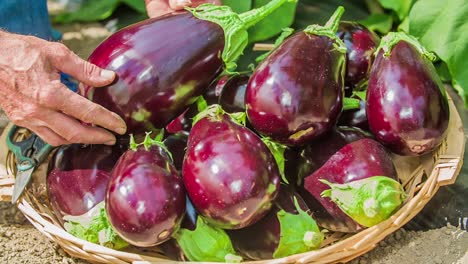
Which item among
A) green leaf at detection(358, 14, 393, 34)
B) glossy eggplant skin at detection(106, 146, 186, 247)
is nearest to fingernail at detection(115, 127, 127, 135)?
glossy eggplant skin at detection(106, 146, 186, 247)

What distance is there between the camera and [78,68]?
123cm

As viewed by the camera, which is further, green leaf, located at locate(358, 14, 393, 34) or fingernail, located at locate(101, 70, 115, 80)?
green leaf, located at locate(358, 14, 393, 34)

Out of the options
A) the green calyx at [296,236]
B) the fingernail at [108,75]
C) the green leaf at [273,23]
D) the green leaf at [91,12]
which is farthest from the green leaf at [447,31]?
the green leaf at [91,12]

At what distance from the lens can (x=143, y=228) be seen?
1.09 meters

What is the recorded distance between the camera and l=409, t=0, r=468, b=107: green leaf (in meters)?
1.93

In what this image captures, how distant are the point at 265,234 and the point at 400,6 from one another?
4.33 feet

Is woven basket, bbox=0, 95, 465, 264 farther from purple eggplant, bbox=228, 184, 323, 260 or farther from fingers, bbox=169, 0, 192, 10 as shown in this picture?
fingers, bbox=169, 0, 192, 10

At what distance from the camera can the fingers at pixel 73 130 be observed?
1.22m

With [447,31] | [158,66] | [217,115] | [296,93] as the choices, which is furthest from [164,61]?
[447,31]

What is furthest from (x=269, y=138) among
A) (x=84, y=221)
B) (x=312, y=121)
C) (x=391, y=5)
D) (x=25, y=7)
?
(x=391, y=5)

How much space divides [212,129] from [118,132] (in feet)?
0.61

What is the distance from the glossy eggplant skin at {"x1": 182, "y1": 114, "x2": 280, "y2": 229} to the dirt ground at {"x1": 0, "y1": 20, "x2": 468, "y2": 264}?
332mm

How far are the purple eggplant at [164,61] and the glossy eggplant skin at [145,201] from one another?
0.14 metres

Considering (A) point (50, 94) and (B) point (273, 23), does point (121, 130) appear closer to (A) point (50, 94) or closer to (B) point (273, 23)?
(A) point (50, 94)
